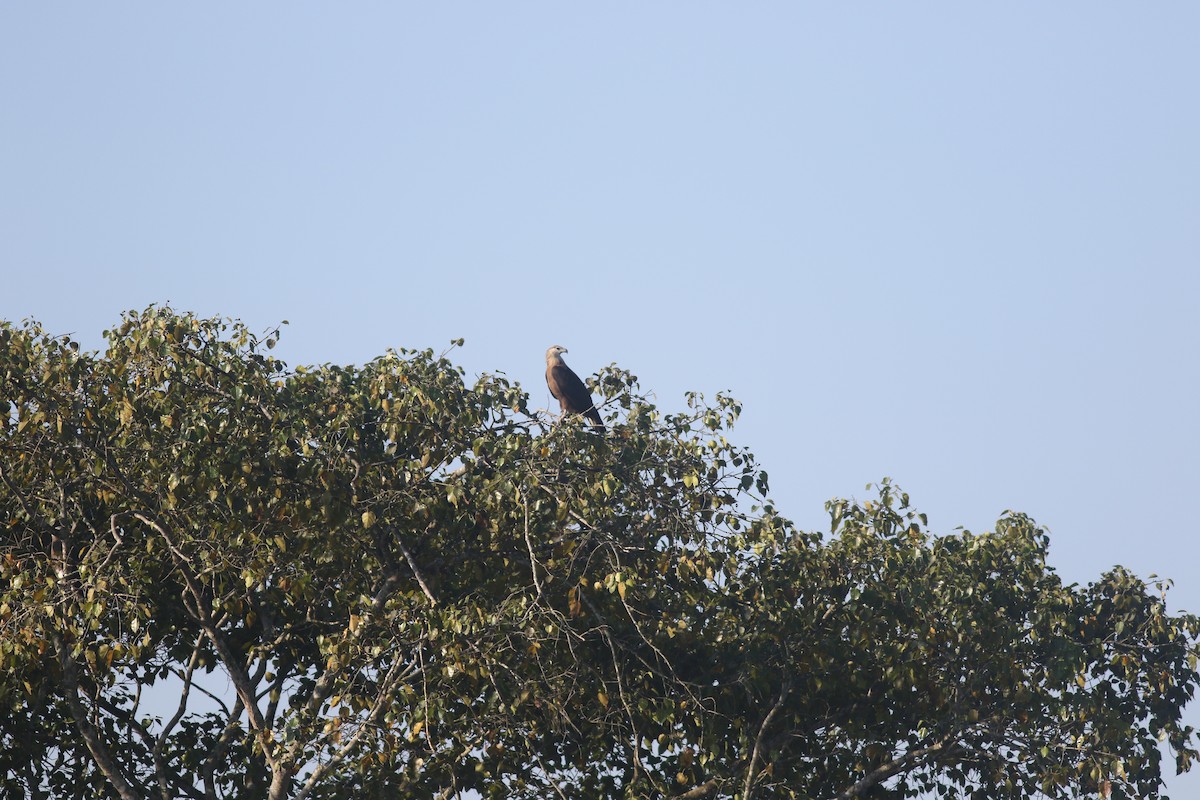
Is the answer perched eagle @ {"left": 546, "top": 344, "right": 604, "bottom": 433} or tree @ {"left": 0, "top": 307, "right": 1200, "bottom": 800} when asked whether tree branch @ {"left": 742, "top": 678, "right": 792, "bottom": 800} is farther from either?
perched eagle @ {"left": 546, "top": 344, "right": 604, "bottom": 433}

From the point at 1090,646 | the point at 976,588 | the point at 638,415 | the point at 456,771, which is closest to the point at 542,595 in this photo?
the point at 638,415

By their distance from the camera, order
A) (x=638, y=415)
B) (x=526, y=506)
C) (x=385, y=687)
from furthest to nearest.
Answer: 1. (x=638, y=415)
2. (x=385, y=687)
3. (x=526, y=506)

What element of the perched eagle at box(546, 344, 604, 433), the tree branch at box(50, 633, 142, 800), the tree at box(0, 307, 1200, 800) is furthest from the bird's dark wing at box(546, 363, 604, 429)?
the tree branch at box(50, 633, 142, 800)

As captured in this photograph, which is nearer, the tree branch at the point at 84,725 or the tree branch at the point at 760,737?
the tree branch at the point at 84,725

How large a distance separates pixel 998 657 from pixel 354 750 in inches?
242

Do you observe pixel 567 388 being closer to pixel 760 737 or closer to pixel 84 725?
pixel 760 737

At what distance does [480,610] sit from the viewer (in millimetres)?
11508

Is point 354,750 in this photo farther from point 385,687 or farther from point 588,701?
point 588,701

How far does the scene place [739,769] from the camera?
13.9 metres

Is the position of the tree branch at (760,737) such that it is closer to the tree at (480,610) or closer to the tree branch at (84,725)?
the tree at (480,610)

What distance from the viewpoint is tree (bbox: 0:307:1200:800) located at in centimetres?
1196

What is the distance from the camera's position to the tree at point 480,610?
12.0 metres

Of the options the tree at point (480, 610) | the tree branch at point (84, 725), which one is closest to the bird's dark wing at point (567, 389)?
the tree at point (480, 610)

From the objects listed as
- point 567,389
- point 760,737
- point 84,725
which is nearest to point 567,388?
point 567,389
